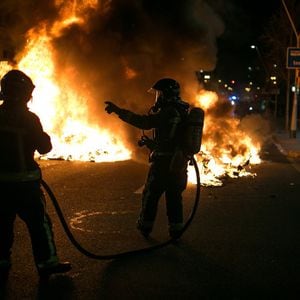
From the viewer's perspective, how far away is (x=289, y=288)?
4434 millimetres

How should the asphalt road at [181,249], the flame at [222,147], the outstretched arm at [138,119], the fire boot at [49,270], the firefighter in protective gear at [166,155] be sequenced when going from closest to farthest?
the asphalt road at [181,249]
the fire boot at [49,270]
the outstretched arm at [138,119]
the firefighter in protective gear at [166,155]
the flame at [222,147]

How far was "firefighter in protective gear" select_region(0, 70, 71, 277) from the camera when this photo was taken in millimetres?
4398

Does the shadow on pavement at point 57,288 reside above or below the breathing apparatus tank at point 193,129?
below

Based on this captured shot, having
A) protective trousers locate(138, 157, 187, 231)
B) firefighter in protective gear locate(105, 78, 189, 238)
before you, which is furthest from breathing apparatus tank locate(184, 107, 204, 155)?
protective trousers locate(138, 157, 187, 231)

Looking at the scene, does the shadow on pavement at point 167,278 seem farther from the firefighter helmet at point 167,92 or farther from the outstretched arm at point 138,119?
the firefighter helmet at point 167,92

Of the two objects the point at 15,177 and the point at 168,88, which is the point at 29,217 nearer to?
the point at 15,177

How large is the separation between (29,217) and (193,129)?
1.99m

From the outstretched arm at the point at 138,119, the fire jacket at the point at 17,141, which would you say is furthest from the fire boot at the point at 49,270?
the outstretched arm at the point at 138,119

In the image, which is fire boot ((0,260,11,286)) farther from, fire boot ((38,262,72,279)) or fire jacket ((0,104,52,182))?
fire jacket ((0,104,52,182))

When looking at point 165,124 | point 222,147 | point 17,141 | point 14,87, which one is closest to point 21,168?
point 17,141

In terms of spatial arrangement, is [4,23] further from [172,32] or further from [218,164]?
[218,164]

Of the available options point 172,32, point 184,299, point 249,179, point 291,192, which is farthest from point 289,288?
point 172,32

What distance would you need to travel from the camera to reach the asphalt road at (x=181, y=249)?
14.3 ft

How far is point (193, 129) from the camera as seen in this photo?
18.4ft
